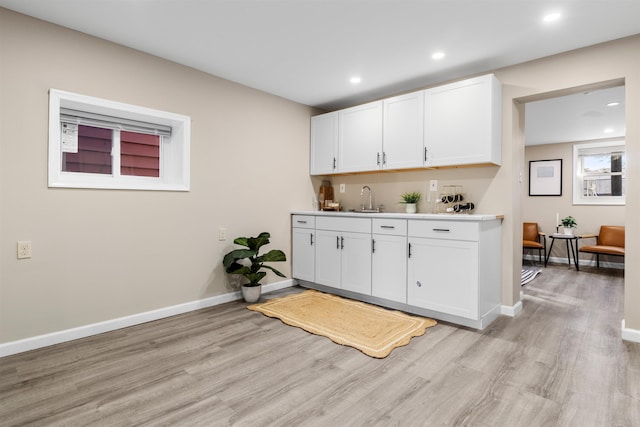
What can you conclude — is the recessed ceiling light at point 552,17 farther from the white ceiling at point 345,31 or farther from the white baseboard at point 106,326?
the white baseboard at point 106,326

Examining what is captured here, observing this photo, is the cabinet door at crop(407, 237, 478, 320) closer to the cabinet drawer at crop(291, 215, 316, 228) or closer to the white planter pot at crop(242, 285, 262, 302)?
the cabinet drawer at crop(291, 215, 316, 228)

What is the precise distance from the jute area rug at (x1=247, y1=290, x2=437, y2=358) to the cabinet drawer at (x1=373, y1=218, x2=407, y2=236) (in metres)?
0.77

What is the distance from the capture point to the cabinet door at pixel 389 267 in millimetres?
3283

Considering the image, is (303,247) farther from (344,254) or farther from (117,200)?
(117,200)

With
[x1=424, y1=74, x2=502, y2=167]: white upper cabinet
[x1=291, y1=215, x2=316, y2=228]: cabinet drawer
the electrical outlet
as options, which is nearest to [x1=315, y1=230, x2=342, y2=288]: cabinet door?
[x1=291, y1=215, x2=316, y2=228]: cabinet drawer

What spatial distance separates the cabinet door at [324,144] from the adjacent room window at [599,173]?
5.13 m

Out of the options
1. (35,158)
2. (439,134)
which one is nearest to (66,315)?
(35,158)

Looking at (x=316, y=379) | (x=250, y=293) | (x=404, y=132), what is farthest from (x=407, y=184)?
(x=316, y=379)

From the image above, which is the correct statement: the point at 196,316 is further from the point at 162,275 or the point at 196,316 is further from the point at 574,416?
the point at 574,416

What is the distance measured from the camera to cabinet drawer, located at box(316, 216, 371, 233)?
11.8ft

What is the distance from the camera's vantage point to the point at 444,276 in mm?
3004

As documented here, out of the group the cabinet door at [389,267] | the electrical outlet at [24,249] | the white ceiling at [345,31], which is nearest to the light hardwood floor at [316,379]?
the cabinet door at [389,267]

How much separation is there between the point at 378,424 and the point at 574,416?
39.4 inches

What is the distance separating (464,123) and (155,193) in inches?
116
